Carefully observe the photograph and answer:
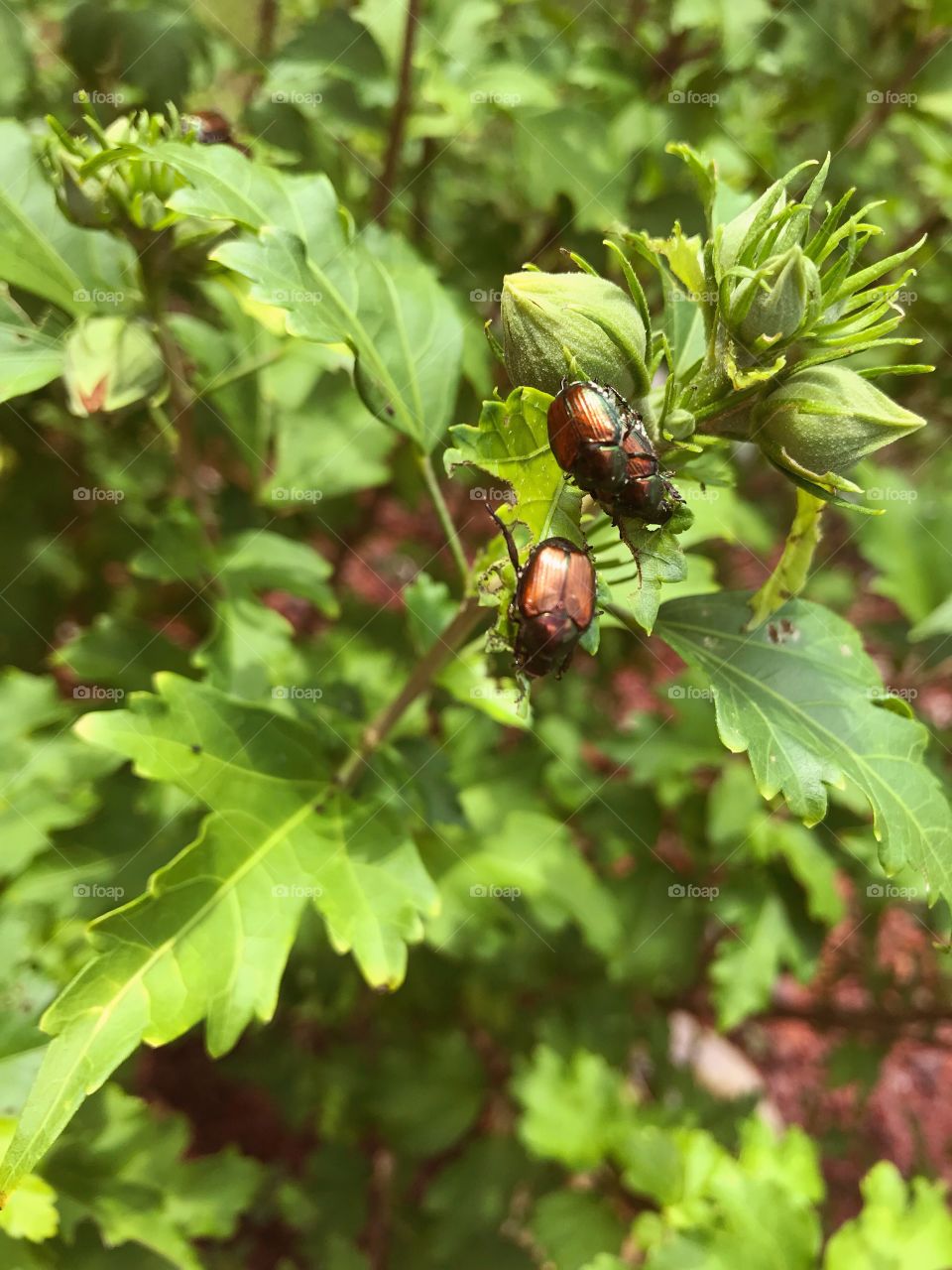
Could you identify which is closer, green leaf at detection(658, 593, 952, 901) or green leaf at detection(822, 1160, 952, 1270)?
green leaf at detection(658, 593, 952, 901)

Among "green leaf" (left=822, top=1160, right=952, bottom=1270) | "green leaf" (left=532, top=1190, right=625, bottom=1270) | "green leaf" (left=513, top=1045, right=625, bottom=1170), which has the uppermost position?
"green leaf" (left=822, top=1160, right=952, bottom=1270)

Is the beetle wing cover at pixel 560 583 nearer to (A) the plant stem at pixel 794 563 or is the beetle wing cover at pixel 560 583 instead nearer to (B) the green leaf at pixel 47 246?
(A) the plant stem at pixel 794 563

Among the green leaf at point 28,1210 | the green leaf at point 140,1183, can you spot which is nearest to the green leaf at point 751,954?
the green leaf at point 140,1183

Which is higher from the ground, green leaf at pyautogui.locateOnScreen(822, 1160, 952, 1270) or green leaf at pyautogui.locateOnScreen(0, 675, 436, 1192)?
green leaf at pyautogui.locateOnScreen(0, 675, 436, 1192)

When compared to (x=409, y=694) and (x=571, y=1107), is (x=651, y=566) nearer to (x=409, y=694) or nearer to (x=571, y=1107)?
(x=409, y=694)

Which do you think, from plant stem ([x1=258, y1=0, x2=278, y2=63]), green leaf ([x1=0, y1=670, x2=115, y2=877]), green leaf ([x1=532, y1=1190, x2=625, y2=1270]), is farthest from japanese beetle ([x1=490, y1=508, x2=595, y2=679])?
plant stem ([x1=258, y1=0, x2=278, y2=63])

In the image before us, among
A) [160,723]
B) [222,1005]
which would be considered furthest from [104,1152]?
[160,723]

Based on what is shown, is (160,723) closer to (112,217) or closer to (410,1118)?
(112,217)

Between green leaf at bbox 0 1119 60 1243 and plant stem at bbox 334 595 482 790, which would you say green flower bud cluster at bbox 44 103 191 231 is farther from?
green leaf at bbox 0 1119 60 1243
